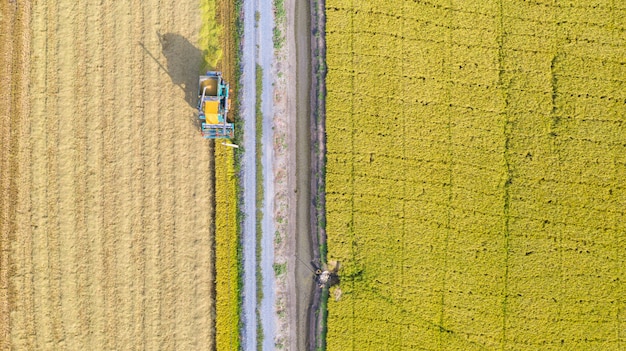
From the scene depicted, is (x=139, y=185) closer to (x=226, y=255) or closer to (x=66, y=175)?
(x=66, y=175)

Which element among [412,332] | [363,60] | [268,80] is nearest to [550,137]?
[363,60]

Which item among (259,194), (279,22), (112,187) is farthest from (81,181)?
(279,22)

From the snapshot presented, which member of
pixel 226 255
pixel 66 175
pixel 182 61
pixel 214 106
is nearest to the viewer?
pixel 214 106

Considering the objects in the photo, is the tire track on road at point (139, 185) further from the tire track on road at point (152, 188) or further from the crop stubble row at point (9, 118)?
the crop stubble row at point (9, 118)

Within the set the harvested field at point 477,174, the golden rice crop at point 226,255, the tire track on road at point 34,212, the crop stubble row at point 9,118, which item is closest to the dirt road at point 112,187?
the tire track on road at point 34,212

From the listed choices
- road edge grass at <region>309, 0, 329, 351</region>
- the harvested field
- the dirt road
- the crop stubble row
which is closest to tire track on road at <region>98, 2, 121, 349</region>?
the dirt road

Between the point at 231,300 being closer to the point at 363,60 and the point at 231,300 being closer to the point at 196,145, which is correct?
the point at 196,145
